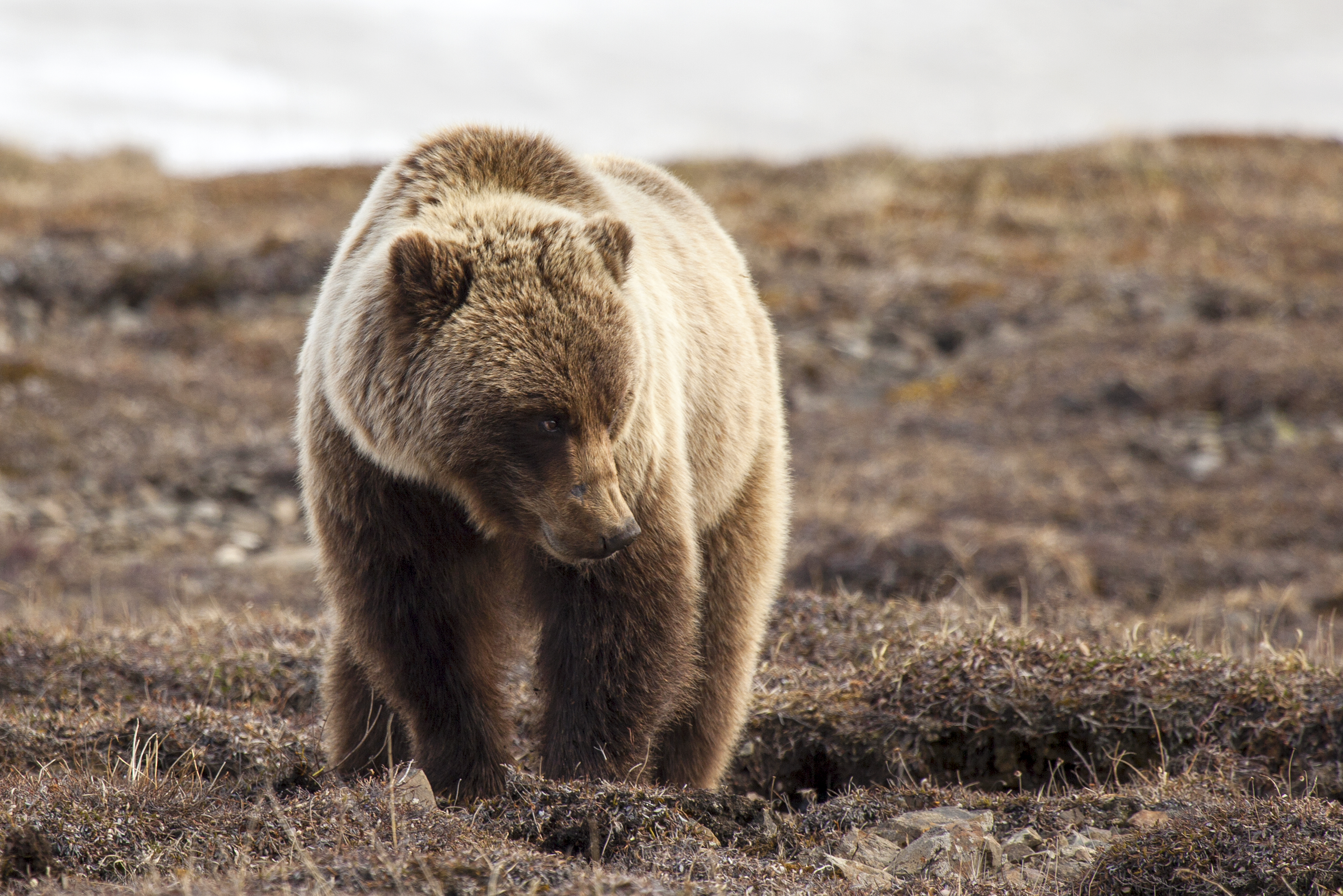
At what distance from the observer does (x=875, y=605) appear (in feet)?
18.8

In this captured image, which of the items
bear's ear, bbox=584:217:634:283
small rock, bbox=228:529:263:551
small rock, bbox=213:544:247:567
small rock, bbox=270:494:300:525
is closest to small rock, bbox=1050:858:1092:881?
bear's ear, bbox=584:217:634:283

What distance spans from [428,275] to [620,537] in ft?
2.93

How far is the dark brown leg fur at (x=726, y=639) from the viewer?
4172mm

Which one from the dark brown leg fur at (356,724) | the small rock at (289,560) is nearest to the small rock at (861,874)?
the dark brown leg fur at (356,724)

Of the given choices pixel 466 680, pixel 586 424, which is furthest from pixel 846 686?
pixel 586 424

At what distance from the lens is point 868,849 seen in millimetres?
3152

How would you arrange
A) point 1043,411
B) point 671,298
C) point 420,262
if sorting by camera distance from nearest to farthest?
point 420,262 < point 671,298 < point 1043,411

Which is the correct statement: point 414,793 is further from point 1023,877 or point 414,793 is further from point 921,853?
point 1023,877

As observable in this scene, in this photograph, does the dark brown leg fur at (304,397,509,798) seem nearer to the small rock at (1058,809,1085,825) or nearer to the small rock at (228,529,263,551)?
the small rock at (1058,809,1085,825)

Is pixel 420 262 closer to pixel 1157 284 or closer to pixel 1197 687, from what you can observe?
pixel 1197 687

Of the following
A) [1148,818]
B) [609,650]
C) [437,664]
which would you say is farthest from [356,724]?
[1148,818]

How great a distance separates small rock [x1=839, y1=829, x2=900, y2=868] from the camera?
3080 mm

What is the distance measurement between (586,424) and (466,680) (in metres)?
0.97

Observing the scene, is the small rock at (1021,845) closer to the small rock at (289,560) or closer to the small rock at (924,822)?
the small rock at (924,822)
